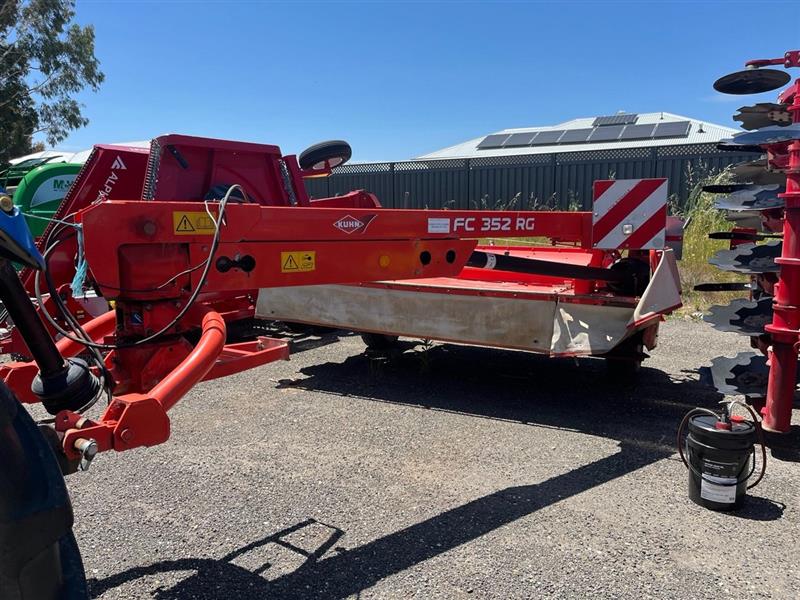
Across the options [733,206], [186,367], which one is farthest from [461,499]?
[733,206]

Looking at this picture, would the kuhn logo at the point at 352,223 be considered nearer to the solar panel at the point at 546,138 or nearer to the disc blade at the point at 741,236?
the disc blade at the point at 741,236

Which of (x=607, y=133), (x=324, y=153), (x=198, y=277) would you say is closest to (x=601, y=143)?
(x=607, y=133)

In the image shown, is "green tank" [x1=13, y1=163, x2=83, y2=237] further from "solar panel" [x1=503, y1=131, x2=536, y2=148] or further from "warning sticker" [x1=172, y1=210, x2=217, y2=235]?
"solar panel" [x1=503, y1=131, x2=536, y2=148]

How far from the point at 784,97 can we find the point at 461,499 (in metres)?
3.37

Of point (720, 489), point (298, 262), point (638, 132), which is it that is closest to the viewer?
point (298, 262)

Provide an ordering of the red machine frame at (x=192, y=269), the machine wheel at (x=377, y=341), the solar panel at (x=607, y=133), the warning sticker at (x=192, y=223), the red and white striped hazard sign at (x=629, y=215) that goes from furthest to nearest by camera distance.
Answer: the solar panel at (x=607, y=133) < the machine wheel at (x=377, y=341) < the red and white striped hazard sign at (x=629, y=215) < the warning sticker at (x=192, y=223) < the red machine frame at (x=192, y=269)

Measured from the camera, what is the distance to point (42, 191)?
7742 mm

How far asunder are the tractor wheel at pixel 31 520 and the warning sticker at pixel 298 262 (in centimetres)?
160

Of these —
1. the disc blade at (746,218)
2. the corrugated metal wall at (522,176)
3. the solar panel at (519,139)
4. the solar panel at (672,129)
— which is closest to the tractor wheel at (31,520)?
the disc blade at (746,218)

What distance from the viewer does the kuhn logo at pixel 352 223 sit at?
321 centimetres

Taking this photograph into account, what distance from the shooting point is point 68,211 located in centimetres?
563

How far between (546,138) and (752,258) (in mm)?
16865

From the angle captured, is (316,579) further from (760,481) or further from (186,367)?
(760,481)

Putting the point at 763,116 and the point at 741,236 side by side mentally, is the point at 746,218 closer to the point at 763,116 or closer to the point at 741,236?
the point at 741,236
